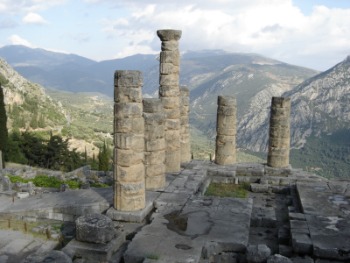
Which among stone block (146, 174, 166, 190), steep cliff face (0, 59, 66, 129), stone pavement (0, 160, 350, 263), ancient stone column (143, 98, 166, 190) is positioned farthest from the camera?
steep cliff face (0, 59, 66, 129)

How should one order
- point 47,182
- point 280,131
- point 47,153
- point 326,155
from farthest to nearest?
1. point 326,155
2. point 47,153
3. point 280,131
4. point 47,182

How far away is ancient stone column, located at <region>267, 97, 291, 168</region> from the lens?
1959 cm

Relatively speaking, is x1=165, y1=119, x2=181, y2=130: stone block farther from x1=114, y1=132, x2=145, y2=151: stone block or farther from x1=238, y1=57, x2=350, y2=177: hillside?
x1=238, y1=57, x2=350, y2=177: hillside

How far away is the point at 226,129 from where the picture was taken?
20.0 meters

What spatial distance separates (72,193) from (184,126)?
763cm

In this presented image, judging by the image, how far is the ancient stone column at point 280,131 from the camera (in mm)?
19594

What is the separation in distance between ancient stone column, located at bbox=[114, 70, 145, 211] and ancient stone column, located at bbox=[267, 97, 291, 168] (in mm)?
9527

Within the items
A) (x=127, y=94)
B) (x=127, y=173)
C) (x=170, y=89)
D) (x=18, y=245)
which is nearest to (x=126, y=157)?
(x=127, y=173)

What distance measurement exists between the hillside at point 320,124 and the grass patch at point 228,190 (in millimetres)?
81274

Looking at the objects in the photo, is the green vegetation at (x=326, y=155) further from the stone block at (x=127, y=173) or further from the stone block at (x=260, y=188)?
the stone block at (x=127, y=173)

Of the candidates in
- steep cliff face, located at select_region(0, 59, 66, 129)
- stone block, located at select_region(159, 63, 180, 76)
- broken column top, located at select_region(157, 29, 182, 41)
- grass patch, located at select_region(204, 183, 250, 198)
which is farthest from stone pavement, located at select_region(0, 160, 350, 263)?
steep cliff face, located at select_region(0, 59, 66, 129)

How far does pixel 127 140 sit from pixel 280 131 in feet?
33.2

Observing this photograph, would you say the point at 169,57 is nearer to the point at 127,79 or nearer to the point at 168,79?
the point at 168,79

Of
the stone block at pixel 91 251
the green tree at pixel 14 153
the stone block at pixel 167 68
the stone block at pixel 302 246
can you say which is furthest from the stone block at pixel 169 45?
the green tree at pixel 14 153
